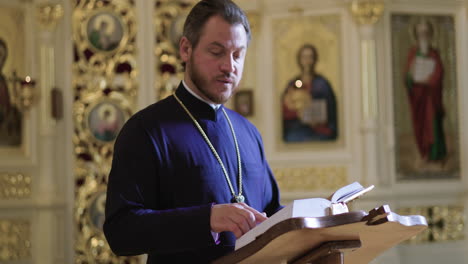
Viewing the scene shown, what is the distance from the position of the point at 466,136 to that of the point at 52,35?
433cm

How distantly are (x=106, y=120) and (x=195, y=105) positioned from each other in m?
4.90

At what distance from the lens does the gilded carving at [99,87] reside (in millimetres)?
7406

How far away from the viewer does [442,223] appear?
729 centimetres

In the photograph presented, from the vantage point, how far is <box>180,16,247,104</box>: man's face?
7.98 ft

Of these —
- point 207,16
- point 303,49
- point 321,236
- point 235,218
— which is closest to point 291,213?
point 321,236

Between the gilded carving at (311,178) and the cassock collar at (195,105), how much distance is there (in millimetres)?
4584

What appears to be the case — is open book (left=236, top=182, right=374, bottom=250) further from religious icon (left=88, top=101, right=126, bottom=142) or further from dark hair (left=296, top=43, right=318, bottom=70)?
religious icon (left=88, top=101, right=126, bottom=142)

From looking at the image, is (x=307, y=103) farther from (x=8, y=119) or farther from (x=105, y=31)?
(x=8, y=119)

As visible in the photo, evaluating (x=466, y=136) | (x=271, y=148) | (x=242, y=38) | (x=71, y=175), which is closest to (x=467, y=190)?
(x=466, y=136)

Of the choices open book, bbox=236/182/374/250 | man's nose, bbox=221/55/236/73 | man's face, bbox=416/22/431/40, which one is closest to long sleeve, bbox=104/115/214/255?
open book, bbox=236/182/374/250

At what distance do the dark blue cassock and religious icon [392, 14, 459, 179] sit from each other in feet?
15.8

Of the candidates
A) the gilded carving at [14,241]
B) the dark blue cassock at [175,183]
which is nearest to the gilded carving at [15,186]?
the gilded carving at [14,241]

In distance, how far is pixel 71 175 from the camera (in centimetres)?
738

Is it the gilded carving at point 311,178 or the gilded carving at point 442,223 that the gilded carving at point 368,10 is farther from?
the gilded carving at point 442,223
